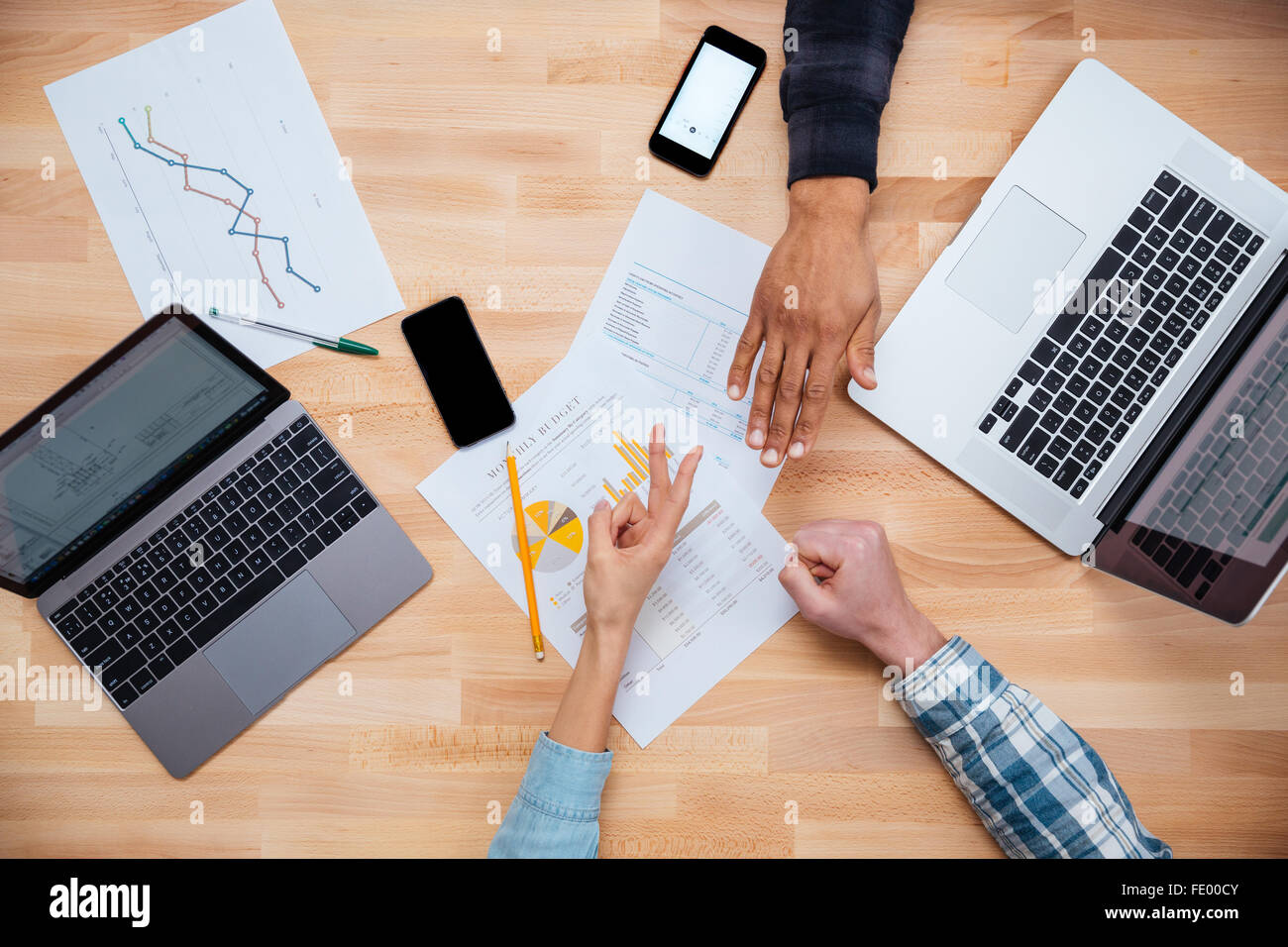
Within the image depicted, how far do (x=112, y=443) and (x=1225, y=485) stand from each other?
4.41 feet

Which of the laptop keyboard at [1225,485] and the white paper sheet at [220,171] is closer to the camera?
the laptop keyboard at [1225,485]

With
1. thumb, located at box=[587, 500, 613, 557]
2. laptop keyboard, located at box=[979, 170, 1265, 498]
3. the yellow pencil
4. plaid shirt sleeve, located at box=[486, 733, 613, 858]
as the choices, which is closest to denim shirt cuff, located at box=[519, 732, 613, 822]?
plaid shirt sleeve, located at box=[486, 733, 613, 858]

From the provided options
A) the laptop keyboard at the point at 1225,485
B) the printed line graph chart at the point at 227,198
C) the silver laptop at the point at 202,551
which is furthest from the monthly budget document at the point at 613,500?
the laptop keyboard at the point at 1225,485

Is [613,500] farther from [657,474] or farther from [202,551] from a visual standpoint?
[202,551]

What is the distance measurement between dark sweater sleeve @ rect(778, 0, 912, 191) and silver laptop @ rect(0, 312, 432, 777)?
2.37 ft

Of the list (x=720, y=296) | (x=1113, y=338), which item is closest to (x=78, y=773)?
(x=720, y=296)

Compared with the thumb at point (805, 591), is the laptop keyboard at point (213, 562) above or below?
below

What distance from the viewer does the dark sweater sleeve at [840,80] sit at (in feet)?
3.24

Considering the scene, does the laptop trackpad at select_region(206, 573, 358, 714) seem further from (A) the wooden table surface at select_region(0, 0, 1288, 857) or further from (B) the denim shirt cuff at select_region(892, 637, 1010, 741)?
(B) the denim shirt cuff at select_region(892, 637, 1010, 741)

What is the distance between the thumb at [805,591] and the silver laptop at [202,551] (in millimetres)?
469

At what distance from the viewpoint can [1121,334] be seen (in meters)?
1.01

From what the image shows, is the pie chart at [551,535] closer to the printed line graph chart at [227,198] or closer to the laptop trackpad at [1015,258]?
the printed line graph chart at [227,198]

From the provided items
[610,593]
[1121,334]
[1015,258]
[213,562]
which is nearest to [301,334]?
[213,562]

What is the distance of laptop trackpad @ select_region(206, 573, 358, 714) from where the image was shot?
103 cm
